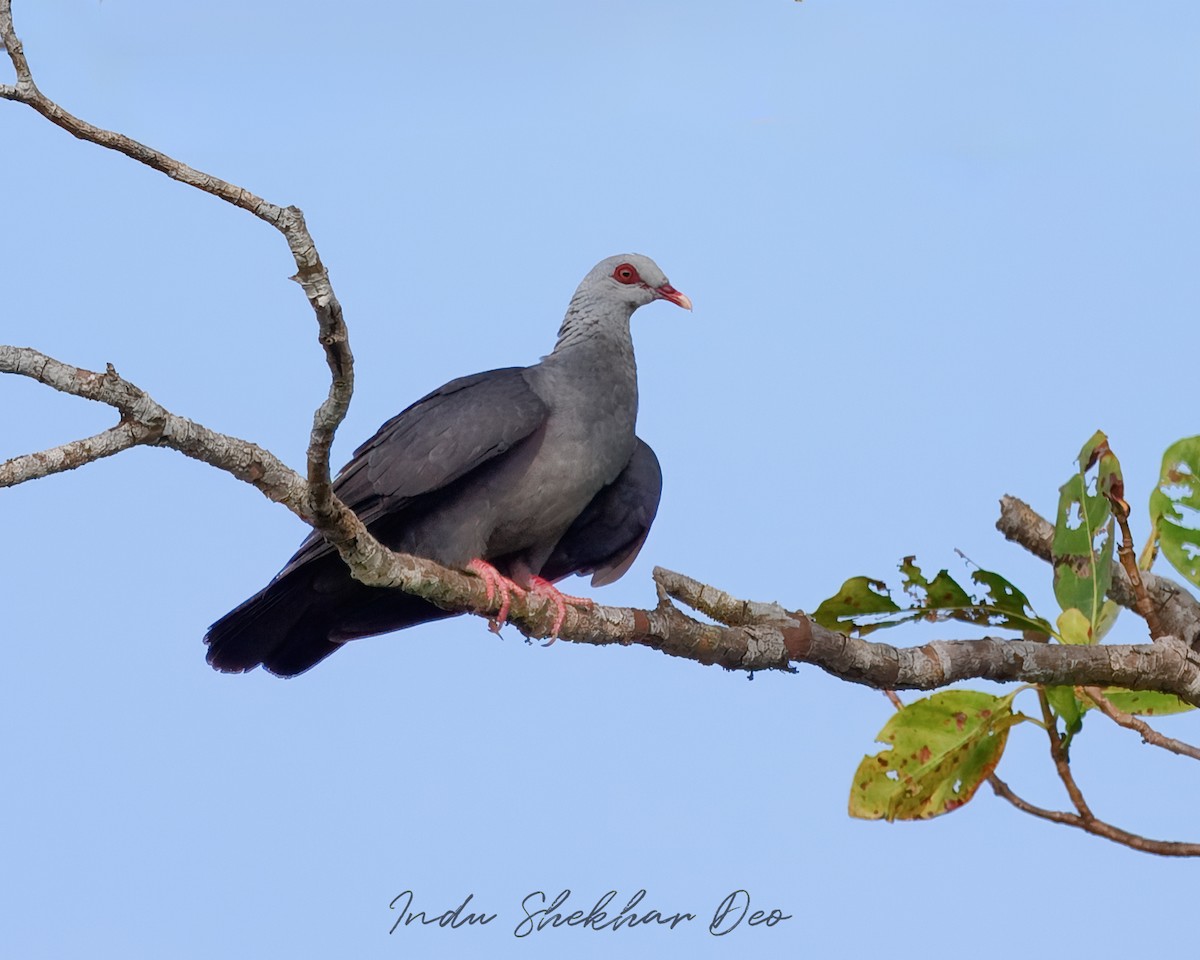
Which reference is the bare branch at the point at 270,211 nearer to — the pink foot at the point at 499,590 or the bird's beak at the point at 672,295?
the pink foot at the point at 499,590

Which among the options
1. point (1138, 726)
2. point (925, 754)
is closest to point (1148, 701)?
point (1138, 726)

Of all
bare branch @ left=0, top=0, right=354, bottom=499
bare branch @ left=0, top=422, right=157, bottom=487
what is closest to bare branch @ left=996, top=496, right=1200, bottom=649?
bare branch @ left=0, top=0, right=354, bottom=499

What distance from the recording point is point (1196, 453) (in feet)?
14.4

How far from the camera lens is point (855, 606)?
4328mm

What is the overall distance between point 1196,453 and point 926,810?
1455 millimetres

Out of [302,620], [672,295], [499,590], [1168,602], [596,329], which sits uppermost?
[672,295]

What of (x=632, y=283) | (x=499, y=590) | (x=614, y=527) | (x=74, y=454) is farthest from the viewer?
(x=632, y=283)

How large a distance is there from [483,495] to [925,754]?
1.74 metres

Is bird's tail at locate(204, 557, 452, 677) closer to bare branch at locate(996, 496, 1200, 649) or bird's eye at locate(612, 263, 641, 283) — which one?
bird's eye at locate(612, 263, 641, 283)

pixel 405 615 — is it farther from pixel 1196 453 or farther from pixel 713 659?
pixel 1196 453

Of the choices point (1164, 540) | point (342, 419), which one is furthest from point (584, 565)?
point (342, 419)

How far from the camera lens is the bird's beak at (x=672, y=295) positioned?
568 centimetres

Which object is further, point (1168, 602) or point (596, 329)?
point (596, 329)

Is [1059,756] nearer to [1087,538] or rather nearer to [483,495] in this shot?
[1087,538]
